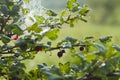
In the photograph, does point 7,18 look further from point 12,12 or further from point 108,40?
point 108,40

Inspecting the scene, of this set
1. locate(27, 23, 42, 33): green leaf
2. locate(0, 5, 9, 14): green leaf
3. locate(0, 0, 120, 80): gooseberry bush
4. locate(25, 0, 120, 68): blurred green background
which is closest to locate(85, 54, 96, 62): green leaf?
locate(0, 0, 120, 80): gooseberry bush

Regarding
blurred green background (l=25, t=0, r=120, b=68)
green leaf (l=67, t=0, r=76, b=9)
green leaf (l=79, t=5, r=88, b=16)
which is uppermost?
blurred green background (l=25, t=0, r=120, b=68)

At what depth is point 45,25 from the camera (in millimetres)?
1060

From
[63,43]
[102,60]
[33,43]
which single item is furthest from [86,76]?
[63,43]

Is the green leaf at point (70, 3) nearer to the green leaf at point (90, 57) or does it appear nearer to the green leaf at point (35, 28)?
the green leaf at point (35, 28)

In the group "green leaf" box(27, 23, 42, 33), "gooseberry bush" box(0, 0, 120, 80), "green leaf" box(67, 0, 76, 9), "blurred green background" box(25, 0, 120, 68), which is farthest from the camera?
"blurred green background" box(25, 0, 120, 68)

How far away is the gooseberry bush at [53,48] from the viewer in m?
0.70

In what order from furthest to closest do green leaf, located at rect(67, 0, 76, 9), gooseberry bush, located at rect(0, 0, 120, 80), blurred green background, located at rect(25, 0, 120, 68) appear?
blurred green background, located at rect(25, 0, 120, 68) → green leaf, located at rect(67, 0, 76, 9) → gooseberry bush, located at rect(0, 0, 120, 80)

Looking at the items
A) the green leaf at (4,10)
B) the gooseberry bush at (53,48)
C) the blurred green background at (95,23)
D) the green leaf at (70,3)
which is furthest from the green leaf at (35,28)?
the blurred green background at (95,23)

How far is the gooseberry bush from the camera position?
0.70 metres

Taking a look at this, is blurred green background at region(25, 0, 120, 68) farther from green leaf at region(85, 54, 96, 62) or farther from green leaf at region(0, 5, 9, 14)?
green leaf at region(85, 54, 96, 62)

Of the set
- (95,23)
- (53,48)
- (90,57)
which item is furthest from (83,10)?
(95,23)

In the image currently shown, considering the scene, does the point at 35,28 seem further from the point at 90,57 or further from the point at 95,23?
the point at 95,23

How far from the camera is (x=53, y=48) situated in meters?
0.95
